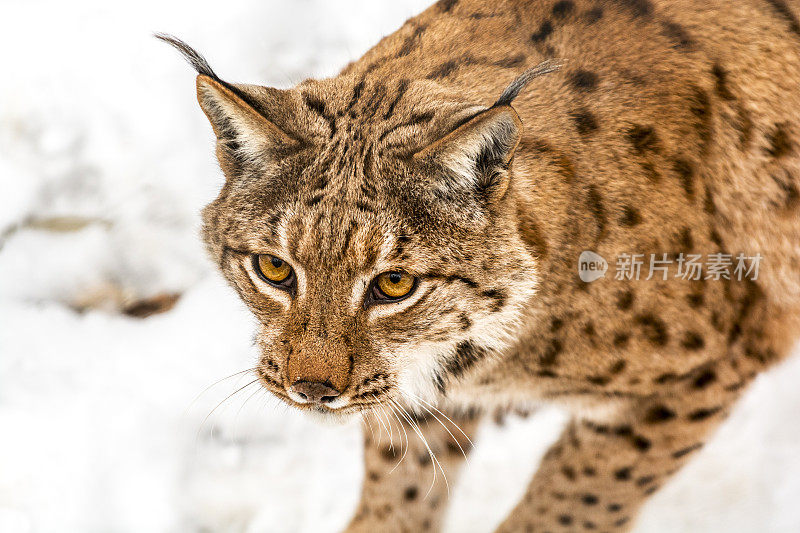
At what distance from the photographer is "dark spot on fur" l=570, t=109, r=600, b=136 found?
1.26m

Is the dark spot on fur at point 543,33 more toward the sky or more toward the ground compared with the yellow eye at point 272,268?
more toward the sky

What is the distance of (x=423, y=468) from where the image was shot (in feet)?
5.71

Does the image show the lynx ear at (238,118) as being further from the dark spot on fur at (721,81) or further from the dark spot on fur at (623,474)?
the dark spot on fur at (623,474)

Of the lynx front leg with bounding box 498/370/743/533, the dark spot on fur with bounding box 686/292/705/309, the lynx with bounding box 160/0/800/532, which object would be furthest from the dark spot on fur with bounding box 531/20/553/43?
the lynx front leg with bounding box 498/370/743/533

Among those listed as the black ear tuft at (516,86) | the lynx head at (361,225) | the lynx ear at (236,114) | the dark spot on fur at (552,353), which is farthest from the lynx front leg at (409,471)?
the black ear tuft at (516,86)

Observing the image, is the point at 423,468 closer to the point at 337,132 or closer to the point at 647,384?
the point at 647,384

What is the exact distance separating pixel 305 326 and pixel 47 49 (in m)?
1.06

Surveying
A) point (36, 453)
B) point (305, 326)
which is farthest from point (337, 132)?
point (36, 453)

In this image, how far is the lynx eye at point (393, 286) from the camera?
1.12 m

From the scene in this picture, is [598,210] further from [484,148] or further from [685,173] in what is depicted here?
[484,148]

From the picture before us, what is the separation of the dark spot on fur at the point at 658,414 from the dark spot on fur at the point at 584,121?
Result: 0.52 metres

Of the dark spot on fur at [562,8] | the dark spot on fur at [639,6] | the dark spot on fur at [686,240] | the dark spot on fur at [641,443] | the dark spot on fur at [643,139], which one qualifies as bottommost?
the dark spot on fur at [641,443]

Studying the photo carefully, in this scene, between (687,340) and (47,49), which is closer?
(687,340)

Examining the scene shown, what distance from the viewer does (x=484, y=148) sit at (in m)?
1.05
